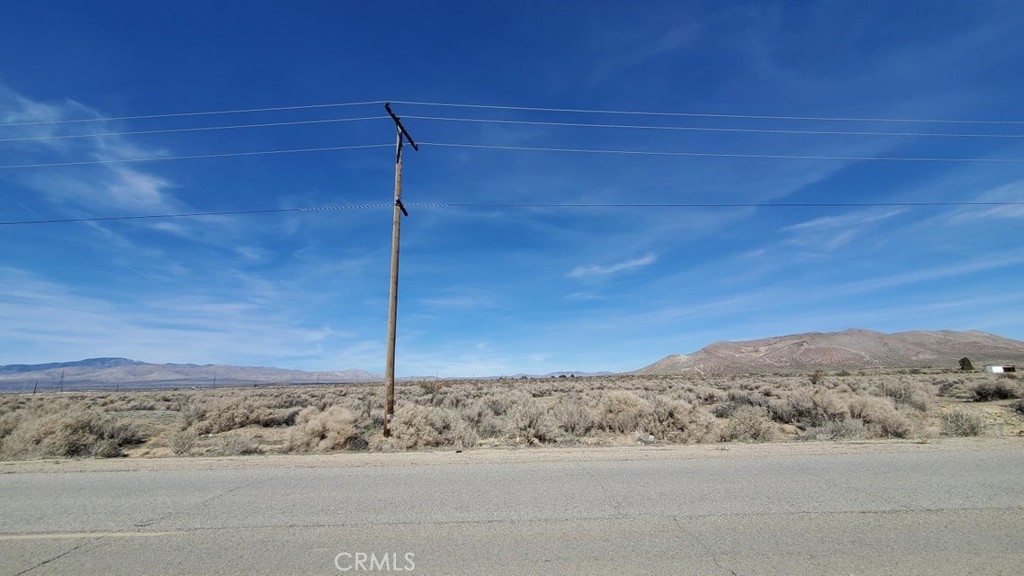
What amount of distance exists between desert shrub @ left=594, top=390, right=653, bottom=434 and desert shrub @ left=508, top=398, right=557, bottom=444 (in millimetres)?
1642

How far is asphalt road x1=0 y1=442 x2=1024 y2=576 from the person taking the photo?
477 centimetres

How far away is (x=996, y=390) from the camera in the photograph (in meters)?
24.5

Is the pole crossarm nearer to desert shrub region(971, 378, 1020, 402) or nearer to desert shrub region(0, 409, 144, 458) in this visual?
desert shrub region(0, 409, 144, 458)

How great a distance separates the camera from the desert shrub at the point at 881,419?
13789 mm

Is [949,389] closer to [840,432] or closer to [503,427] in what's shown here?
[840,432]

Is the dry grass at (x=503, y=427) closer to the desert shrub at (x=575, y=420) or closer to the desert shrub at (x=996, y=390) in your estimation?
the desert shrub at (x=575, y=420)

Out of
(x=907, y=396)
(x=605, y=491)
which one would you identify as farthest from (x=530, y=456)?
(x=907, y=396)

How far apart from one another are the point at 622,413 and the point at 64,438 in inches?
607

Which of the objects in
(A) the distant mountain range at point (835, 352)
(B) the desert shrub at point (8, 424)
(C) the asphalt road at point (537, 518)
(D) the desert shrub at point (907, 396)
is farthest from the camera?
(A) the distant mountain range at point (835, 352)

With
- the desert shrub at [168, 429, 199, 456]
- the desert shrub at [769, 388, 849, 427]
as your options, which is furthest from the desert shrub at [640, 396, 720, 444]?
the desert shrub at [168, 429, 199, 456]

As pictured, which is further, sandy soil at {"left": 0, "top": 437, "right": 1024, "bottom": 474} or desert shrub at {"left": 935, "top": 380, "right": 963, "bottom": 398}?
desert shrub at {"left": 935, "top": 380, "right": 963, "bottom": 398}

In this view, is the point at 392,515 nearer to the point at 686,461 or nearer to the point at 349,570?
the point at 349,570

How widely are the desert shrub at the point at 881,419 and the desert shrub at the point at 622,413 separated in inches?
235

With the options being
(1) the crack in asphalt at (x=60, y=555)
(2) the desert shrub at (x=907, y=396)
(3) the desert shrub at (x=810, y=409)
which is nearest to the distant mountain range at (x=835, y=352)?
(2) the desert shrub at (x=907, y=396)
